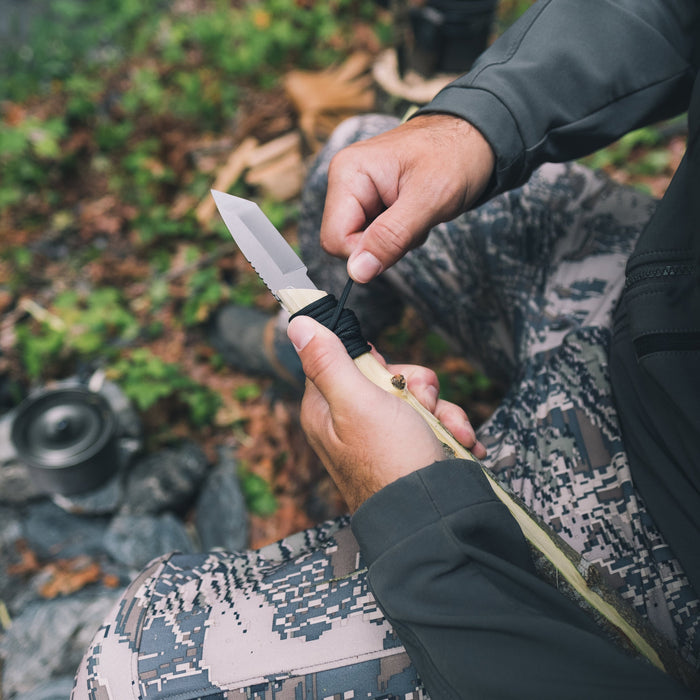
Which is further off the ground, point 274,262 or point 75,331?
point 274,262

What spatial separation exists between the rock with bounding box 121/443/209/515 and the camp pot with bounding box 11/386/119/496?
6.8 inches

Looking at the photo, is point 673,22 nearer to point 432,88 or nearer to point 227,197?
point 227,197

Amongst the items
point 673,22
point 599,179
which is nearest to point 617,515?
point 599,179

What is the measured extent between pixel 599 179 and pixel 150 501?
2.64 metres

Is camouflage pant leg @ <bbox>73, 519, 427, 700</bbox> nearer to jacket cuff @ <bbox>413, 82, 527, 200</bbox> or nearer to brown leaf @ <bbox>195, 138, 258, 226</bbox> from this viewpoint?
jacket cuff @ <bbox>413, 82, 527, 200</bbox>

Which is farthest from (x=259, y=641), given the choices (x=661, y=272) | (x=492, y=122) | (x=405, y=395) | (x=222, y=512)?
(x=222, y=512)

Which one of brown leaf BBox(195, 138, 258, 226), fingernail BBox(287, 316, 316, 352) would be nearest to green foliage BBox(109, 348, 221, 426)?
brown leaf BBox(195, 138, 258, 226)

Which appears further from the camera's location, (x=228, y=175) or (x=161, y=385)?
(x=228, y=175)

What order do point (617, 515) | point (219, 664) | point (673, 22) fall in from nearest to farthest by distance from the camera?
point (219, 664), point (617, 515), point (673, 22)

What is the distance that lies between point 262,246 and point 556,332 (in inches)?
37.6

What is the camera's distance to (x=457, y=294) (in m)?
1.94

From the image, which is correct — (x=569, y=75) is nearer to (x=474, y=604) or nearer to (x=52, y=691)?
(x=474, y=604)

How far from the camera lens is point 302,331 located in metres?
1.34

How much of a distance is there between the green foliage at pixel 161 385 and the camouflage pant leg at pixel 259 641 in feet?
5.91
